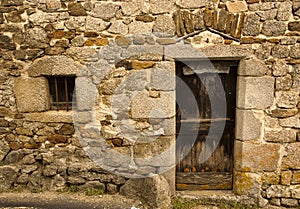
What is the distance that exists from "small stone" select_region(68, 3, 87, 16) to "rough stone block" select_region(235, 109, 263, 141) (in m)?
2.33

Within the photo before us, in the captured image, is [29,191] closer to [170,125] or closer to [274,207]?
[170,125]

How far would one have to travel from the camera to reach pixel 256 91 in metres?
2.91

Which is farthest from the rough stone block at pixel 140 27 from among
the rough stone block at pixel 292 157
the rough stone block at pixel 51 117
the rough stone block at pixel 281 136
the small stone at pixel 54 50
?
the rough stone block at pixel 292 157

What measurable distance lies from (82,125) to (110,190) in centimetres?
98

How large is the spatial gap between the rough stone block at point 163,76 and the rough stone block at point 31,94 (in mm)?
A: 1418

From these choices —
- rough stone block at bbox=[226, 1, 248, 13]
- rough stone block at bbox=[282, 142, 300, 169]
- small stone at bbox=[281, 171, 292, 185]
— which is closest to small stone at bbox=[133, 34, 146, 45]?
rough stone block at bbox=[226, 1, 248, 13]

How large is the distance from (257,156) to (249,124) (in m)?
0.46

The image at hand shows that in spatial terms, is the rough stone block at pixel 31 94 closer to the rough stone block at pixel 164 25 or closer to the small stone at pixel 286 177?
the rough stone block at pixel 164 25

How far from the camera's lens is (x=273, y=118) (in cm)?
296

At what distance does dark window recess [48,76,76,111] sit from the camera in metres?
3.10

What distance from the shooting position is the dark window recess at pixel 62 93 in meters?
3.10

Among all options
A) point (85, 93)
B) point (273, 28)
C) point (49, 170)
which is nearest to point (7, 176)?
point (49, 170)

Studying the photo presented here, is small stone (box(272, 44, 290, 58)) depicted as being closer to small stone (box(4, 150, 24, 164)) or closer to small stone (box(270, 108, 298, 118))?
small stone (box(270, 108, 298, 118))

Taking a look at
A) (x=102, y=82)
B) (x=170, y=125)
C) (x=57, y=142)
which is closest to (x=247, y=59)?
(x=170, y=125)
